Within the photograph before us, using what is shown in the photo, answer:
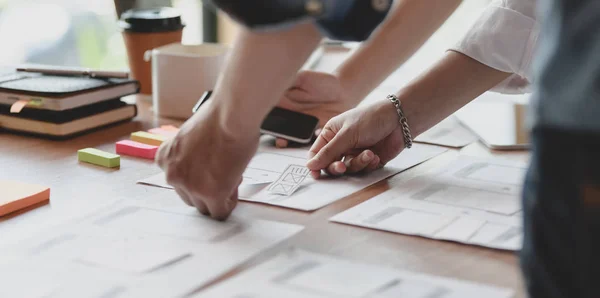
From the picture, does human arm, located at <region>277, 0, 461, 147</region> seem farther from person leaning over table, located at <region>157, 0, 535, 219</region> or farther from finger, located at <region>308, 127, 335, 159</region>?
finger, located at <region>308, 127, 335, 159</region>

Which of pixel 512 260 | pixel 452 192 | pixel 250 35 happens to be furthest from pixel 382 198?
pixel 250 35

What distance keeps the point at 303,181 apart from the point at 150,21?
0.75m

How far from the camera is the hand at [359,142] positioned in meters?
1.14

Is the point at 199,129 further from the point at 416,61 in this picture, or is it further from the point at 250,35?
the point at 416,61

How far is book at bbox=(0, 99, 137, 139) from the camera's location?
1381 mm

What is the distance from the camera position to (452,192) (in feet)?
3.50

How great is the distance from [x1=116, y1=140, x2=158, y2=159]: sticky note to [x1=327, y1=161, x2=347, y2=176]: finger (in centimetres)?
29

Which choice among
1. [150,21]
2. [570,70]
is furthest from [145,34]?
[570,70]

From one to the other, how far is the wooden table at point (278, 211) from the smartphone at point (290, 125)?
0.70 ft

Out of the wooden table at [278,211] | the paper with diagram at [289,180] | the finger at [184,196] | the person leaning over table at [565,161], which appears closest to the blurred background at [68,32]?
the wooden table at [278,211]

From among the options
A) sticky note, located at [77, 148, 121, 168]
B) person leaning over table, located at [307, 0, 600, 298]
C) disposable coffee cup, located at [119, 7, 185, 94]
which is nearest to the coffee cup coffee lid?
disposable coffee cup, located at [119, 7, 185, 94]

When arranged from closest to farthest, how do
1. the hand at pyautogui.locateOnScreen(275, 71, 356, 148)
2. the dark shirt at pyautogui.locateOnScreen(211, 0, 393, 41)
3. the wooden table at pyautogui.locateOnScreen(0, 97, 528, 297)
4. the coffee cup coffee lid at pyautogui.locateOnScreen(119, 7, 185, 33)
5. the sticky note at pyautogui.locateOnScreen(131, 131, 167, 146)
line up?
the dark shirt at pyautogui.locateOnScreen(211, 0, 393, 41)
the wooden table at pyautogui.locateOnScreen(0, 97, 528, 297)
the sticky note at pyautogui.locateOnScreen(131, 131, 167, 146)
the hand at pyautogui.locateOnScreen(275, 71, 356, 148)
the coffee cup coffee lid at pyautogui.locateOnScreen(119, 7, 185, 33)

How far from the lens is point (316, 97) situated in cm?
142

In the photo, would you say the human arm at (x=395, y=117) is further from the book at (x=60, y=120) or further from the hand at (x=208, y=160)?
the book at (x=60, y=120)
